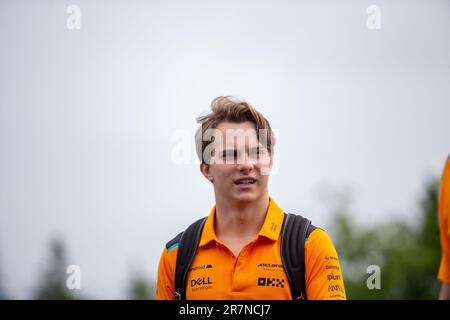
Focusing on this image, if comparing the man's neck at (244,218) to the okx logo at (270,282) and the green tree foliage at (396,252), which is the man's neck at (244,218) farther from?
the green tree foliage at (396,252)

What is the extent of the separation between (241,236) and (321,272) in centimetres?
91

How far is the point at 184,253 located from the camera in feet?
19.5

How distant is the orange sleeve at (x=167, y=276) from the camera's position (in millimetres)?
5938

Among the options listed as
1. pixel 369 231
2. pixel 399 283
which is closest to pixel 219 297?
pixel 399 283

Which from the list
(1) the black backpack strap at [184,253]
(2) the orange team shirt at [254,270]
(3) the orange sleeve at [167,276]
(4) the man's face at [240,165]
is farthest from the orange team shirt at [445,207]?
(3) the orange sleeve at [167,276]

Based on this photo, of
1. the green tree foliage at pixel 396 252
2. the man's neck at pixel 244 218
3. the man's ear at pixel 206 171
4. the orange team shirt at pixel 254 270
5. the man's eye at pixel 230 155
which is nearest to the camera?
the orange team shirt at pixel 254 270

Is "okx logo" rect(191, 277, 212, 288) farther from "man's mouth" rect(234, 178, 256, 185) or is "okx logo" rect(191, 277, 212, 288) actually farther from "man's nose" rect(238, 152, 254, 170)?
"man's nose" rect(238, 152, 254, 170)

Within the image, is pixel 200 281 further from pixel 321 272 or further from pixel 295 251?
pixel 321 272

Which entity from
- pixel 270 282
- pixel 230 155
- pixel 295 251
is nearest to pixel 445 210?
pixel 295 251

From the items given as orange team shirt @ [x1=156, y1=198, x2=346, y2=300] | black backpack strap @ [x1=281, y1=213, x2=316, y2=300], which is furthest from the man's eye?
black backpack strap @ [x1=281, y1=213, x2=316, y2=300]

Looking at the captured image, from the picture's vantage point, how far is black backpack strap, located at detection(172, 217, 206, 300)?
5.80 meters

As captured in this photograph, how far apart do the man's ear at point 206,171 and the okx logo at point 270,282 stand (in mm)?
1205
